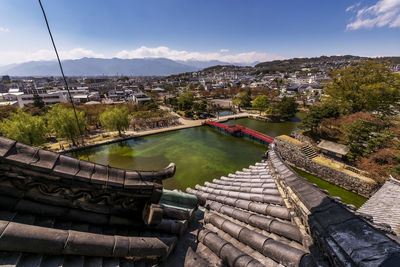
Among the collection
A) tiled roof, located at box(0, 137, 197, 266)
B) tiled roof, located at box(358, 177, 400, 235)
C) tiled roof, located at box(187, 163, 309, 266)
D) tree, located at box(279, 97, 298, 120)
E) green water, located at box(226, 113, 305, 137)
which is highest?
tiled roof, located at box(0, 137, 197, 266)

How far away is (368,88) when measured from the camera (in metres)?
19.8

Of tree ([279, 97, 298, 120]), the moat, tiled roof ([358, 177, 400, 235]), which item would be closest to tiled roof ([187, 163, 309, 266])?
tiled roof ([358, 177, 400, 235])

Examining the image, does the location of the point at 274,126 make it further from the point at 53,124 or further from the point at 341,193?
the point at 53,124

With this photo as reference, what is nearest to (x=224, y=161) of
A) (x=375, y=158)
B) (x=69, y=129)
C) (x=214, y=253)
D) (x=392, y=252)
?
(x=375, y=158)

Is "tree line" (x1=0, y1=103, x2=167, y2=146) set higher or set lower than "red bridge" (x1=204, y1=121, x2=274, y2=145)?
higher

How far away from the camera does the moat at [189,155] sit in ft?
49.8

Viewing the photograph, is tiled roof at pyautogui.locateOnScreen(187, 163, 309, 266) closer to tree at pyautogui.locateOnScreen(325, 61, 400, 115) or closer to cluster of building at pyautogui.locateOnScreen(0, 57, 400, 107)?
tree at pyautogui.locateOnScreen(325, 61, 400, 115)

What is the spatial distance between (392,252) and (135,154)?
21.8 metres

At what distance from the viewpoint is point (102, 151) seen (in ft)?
72.5

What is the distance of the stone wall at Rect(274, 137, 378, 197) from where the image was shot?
1262 cm

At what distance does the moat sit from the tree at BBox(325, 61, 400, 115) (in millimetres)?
9473

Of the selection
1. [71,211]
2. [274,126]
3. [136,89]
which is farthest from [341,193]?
[136,89]

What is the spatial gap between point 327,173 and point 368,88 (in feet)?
→ 45.0

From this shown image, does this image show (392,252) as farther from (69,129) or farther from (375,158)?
(69,129)
